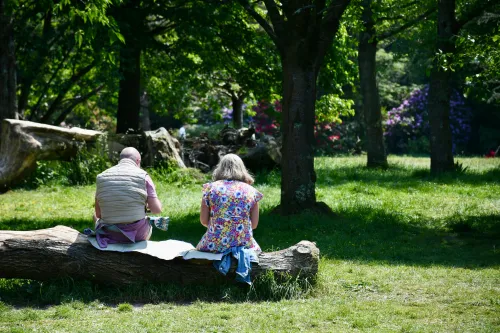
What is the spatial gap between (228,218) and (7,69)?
10739 mm

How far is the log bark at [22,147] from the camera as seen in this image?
50.7 feet

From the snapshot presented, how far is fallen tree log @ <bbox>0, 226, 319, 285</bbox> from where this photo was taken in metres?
7.45

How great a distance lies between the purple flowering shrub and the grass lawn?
65.5 ft

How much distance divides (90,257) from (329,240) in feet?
13.9

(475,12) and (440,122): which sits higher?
(475,12)

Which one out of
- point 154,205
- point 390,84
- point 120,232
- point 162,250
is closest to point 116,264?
point 120,232

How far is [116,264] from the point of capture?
24.7ft

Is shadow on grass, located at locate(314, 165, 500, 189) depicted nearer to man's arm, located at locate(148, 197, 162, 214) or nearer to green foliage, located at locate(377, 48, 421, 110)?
man's arm, located at locate(148, 197, 162, 214)

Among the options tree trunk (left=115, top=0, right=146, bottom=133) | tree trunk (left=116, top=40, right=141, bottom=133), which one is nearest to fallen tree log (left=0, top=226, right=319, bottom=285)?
tree trunk (left=115, top=0, right=146, bottom=133)

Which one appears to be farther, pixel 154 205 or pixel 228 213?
pixel 154 205

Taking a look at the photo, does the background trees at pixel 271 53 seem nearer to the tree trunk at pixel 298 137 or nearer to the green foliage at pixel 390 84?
the tree trunk at pixel 298 137

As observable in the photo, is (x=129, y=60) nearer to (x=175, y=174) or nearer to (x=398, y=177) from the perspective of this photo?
(x=175, y=174)

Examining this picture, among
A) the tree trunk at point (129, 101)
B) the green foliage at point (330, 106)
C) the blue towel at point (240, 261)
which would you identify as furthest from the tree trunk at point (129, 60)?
the blue towel at point (240, 261)

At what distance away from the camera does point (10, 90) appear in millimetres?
16719
